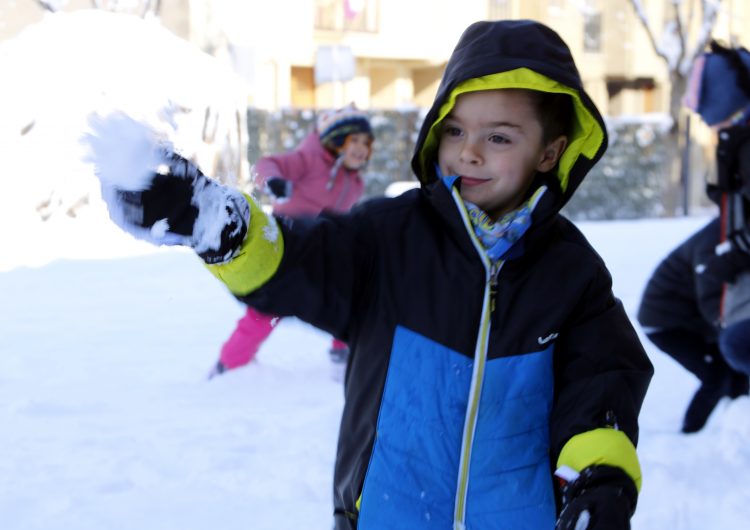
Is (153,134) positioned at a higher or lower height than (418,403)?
higher

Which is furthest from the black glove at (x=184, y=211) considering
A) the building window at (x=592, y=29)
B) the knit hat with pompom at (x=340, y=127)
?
the building window at (x=592, y=29)

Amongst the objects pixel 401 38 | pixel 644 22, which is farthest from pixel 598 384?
pixel 401 38

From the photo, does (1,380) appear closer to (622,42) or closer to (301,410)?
(301,410)

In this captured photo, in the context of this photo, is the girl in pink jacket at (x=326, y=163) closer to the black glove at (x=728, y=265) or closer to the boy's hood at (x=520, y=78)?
the black glove at (x=728, y=265)

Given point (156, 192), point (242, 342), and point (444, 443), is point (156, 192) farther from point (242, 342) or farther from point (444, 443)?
point (242, 342)

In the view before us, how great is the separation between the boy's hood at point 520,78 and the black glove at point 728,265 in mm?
1691

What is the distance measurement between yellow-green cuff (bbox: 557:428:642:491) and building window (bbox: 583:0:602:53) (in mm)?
23523

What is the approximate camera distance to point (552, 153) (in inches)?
75.0

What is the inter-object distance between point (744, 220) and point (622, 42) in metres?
22.0

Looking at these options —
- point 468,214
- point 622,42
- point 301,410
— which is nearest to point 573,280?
point 468,214

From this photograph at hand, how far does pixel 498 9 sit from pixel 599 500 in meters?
22.1

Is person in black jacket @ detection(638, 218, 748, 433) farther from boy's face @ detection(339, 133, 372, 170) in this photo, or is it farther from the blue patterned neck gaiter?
the blue patterned neck gaiter

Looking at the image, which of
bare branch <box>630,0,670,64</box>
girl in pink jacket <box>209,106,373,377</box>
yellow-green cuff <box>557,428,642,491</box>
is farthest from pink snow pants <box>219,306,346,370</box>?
bare branch <box>630,0,670,64</box>

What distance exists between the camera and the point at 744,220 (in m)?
3.30
